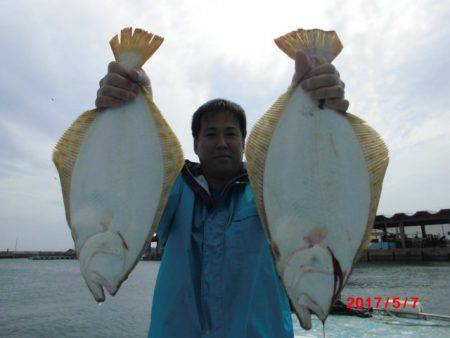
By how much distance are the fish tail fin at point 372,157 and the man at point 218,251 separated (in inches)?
5.5

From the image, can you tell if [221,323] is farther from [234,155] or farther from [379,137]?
[379,137]

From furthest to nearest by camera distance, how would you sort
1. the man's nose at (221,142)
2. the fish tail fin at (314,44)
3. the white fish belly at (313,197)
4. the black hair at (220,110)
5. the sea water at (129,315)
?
the sea water at (129,315), the black hair at (220,110), the man's nose at (221,142), the fish tail fin at (314,44), the white fish belly at (313,197)

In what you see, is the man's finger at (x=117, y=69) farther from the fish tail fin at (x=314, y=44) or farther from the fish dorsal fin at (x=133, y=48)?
the fish tail fin at (x=314, y=44)

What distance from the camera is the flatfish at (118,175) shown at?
1.75m

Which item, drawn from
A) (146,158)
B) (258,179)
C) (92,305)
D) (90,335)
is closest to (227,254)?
(258,179)

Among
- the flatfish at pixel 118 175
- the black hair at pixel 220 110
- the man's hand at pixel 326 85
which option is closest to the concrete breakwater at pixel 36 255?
the black hair at pixel 220 110

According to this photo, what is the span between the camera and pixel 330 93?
1.92 meters

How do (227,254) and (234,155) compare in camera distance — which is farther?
(234,155)

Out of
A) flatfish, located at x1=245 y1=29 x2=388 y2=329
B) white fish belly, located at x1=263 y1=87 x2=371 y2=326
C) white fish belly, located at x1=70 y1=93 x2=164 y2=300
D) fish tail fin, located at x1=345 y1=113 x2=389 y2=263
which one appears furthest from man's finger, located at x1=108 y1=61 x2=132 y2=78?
fish tail fin, located at x1=345 y1=113 x2=389 y2=263

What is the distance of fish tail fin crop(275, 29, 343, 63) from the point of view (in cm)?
205

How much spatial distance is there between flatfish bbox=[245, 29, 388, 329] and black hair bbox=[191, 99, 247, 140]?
707mm

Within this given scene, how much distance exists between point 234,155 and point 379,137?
1.01m

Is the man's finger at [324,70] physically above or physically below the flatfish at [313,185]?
above

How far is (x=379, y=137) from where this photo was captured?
193 centimetres
